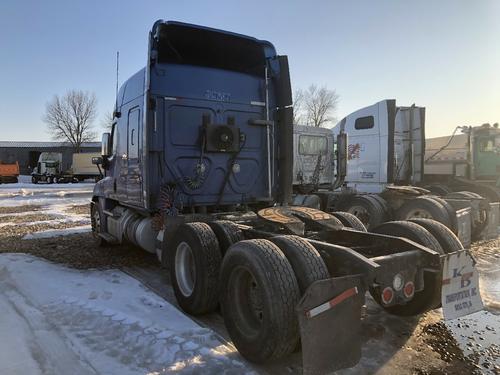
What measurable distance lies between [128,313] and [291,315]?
2.31 m

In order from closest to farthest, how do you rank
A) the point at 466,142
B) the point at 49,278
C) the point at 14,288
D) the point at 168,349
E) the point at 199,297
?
the point at 168,349, the point at 199,297, the point at 14,288, the point at 49,278, the point at 466,142

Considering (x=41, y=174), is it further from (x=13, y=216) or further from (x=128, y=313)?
(x=128, y=313)

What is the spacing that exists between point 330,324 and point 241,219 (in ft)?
8.62

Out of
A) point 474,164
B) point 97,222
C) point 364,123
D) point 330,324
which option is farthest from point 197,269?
point 474,164

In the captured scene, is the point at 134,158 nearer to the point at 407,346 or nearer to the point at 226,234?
the point at 226,234

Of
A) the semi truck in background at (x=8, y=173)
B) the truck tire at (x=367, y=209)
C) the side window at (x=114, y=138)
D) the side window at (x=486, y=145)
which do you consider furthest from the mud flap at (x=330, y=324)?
the semi truck in background at (x=8, y=173)

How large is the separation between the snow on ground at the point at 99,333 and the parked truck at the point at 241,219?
0.33 m

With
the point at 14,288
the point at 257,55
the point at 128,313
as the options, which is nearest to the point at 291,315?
the point at 128,313

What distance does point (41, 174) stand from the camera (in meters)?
42.8

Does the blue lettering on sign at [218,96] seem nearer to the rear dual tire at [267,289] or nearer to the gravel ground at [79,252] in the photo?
the gravel ground at [79,252]

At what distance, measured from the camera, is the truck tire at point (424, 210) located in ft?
28.1

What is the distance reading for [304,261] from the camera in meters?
3.37

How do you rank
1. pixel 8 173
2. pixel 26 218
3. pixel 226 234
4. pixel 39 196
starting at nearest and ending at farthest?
pixel 226 234
pixel 26 218
pixel 39 196
pixel 8 173

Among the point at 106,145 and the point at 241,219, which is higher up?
the point at 106,145
